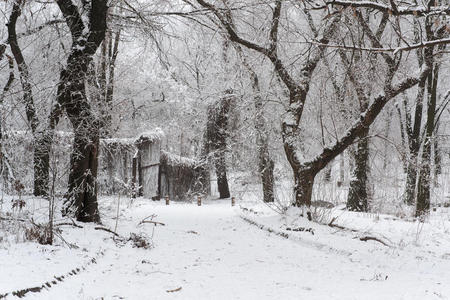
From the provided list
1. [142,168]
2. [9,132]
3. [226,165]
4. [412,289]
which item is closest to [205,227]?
[9,132]

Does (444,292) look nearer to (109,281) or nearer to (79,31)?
(109,281)

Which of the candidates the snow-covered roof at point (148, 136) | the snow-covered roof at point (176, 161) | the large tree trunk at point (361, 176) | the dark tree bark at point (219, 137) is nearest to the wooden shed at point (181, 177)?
the snow-covered roof at point (176, 161)

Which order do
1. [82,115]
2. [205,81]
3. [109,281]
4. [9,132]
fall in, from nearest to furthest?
1. [109,281]
2. [9,132]
3. [82,115]
4. [205,81]

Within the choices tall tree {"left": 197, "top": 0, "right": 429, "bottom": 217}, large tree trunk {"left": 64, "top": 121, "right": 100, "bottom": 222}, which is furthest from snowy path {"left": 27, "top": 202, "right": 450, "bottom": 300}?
tall tree {"left": 197, "top": 0, "right": 429, "bottom": 217}

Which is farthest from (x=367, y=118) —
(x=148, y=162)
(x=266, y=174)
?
(x=148, y=162)

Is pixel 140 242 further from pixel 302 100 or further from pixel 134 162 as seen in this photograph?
pixel 134 162

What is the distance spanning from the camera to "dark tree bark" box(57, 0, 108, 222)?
7438 mm

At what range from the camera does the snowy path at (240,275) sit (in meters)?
3.71

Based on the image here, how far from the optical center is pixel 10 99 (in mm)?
6383

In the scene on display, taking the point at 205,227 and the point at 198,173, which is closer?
the point at 205,227

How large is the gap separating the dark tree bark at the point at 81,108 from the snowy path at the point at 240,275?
192cm

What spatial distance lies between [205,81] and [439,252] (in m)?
13.7

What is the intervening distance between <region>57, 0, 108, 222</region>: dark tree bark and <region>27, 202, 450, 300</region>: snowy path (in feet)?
Answer: 6.29

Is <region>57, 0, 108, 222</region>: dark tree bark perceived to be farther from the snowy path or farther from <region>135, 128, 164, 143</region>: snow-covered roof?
<region>135, 128, 164, 143</region>: snow-covered roof
